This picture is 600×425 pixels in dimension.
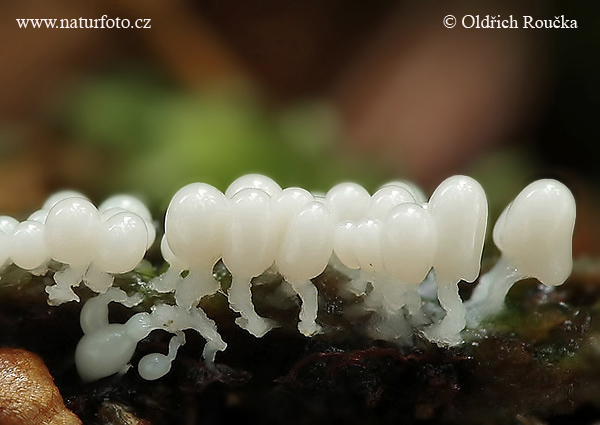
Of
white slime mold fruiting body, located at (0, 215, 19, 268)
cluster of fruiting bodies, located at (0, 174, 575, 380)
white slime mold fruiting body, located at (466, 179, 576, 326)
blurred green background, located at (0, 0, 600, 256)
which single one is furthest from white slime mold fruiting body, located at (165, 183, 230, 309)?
blurred green background, located at (0, 0, 600, 256)

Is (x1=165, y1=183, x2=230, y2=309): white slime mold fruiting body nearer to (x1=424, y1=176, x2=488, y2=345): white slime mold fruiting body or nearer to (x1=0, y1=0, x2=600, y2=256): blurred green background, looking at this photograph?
(x1=424, y1=176, x2=488, y2=345): white slime mold fruiting body

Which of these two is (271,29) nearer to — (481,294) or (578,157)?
(578,157)

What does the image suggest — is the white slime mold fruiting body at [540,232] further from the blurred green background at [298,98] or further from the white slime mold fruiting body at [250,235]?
the blurred green background at [298,98]

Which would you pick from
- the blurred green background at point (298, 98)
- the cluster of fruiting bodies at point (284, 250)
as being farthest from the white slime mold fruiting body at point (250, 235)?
the blurred green background at point (298, 98)

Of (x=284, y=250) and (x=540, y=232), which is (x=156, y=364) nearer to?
(x=284, y=250)

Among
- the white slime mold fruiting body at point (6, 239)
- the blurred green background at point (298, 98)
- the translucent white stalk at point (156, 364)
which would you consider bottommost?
the translucent white stalk at point (156, 364)

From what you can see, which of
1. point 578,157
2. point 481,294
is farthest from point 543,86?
point 481,294

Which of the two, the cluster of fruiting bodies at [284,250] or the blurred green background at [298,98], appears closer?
the cluster of fruiting bodies at [284,250]
